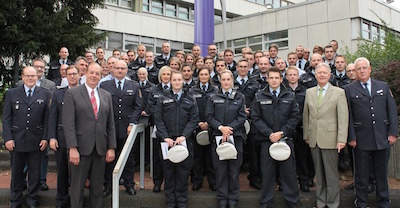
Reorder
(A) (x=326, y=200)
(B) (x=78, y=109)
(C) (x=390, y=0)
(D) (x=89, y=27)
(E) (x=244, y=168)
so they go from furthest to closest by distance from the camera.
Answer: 1. (C) (x=390, y=0)
2. (D) (x=89, y=27)
3. (E) (x=244, y=168)
4. (A) (x=326, y=200)
5. (B) (x=78, y=109)

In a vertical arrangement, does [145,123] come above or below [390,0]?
below

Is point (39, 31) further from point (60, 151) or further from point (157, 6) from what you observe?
point (157, 6)

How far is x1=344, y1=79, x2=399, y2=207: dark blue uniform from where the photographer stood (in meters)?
4.84

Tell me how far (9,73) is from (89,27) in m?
2.62

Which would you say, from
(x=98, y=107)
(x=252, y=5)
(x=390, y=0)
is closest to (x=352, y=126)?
(x=98, y=107)

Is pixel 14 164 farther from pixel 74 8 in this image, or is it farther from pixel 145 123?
pixel 74 8

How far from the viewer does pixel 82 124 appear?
4.47 meters

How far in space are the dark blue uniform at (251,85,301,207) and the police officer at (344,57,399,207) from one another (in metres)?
0.85

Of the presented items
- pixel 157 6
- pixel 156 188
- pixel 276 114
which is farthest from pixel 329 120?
pixel 157 6

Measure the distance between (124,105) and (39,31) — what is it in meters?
4.71

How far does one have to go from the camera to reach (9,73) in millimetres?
9922

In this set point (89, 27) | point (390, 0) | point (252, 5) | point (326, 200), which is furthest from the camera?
point (252, 5)

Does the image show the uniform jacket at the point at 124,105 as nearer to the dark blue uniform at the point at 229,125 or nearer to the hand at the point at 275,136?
the dark blue uniform at the point at 229,125

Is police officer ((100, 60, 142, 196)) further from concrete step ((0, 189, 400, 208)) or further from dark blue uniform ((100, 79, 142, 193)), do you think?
concrete step ((0, 189, 400, 208))
